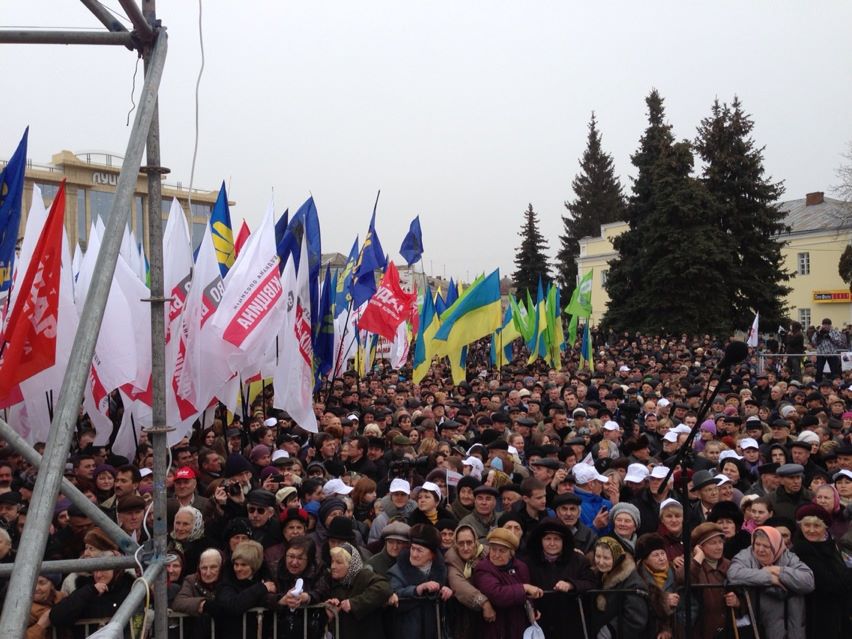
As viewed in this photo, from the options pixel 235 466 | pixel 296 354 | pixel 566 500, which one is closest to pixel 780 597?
pixel 566 500

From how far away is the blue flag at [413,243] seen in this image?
1819 cm

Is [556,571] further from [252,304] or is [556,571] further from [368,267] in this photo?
[368,267]

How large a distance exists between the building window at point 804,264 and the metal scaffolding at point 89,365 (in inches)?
2295

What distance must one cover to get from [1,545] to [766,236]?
40347mm

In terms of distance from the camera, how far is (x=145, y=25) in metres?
2.83

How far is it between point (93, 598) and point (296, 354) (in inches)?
231

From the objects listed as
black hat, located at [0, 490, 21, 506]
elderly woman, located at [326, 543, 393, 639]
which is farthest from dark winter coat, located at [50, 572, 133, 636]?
black hat, located at [0, 490, 21, 506]

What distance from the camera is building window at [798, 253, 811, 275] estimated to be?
54469mm

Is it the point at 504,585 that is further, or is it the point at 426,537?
the point at 426,537

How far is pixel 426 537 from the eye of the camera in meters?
5.69

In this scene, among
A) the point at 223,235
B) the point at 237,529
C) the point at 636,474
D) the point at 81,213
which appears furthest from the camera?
the point at 81,213

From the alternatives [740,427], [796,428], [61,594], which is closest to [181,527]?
[61,594]

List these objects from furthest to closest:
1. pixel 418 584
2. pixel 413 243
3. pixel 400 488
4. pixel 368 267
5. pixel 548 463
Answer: pixel 413 243 < pixel 368 267 < pixel 548 463 < pixel 400 488 < pixel 418 584

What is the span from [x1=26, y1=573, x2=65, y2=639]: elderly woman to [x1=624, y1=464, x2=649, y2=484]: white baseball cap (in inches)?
199
